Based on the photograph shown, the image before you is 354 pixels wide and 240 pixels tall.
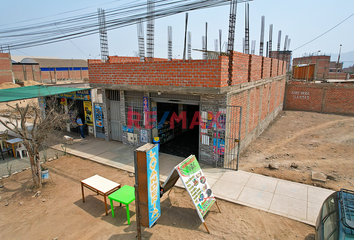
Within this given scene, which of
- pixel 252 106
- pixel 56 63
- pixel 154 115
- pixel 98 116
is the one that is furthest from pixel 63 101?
A: pixel 56 63

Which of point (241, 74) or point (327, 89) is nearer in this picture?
point (241, 74)

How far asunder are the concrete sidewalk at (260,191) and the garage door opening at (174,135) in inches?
44.6

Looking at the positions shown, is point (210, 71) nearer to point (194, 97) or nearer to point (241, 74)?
point (194, 97)

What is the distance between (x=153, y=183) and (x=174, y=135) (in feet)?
26.6

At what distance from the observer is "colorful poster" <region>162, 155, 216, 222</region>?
5285 mm

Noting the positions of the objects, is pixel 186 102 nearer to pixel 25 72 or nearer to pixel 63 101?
pixel 63 101

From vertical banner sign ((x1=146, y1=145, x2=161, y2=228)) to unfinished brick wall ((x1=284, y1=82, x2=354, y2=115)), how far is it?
860 inches

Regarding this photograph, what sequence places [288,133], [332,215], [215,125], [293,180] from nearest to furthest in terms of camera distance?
1. [332,215]
2. [293,180]
3. [215,125]
4. [288,133]

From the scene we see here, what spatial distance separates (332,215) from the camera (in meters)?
4.04

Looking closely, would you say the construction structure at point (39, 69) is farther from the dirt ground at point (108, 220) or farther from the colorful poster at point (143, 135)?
the dirt ground at point (108, 220)

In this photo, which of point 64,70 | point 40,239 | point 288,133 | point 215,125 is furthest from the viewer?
point 64,70

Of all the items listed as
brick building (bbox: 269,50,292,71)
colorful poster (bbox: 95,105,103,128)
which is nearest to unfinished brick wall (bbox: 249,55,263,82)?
colorful poster (bbox: 95,105,103,128)

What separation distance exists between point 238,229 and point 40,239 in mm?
4934

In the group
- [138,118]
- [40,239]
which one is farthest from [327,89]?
[40,239]
